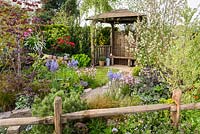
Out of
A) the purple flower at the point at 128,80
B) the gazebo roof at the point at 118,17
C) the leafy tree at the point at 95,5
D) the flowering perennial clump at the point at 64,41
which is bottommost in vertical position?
the purple flower at the point at 128,80

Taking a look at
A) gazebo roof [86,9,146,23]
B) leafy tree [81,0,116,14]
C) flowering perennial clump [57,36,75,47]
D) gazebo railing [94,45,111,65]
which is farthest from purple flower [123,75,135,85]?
leafy tree [81,0,116,14]

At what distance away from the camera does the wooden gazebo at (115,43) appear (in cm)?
1076

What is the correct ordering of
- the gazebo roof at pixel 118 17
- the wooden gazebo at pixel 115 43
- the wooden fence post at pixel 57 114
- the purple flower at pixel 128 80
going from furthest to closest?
the wooden gazebo at pixel 115 43, the gazebo roof at pixel 118 17, the purple flower at pixel 128 80, the wooden fence post at pixel 57 114

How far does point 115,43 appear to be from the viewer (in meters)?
11.7

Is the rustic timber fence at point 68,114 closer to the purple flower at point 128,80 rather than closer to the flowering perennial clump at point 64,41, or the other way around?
the purple flower at point 128,80

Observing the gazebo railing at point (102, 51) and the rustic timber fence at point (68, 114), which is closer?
the rustic timber fence at point (68, 114)

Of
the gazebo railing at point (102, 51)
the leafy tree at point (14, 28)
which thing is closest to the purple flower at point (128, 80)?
the leafy tree at point (14, 28)

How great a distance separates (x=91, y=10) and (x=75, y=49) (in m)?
3.01

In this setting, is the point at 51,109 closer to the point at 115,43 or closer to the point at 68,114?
the point at 68,114

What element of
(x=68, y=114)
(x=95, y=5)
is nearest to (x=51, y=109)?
(x=68, y=114)

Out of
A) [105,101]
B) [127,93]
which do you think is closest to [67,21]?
[127,93]

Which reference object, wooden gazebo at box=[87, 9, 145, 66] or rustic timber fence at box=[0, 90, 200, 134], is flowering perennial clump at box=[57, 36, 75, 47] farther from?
rustic timber fence at box=[0, 90, 200, 134]

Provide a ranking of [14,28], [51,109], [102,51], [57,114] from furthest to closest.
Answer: [102,51]
[14,28]
[51,109]
[57,114]

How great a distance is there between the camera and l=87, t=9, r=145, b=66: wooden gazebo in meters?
10.8
